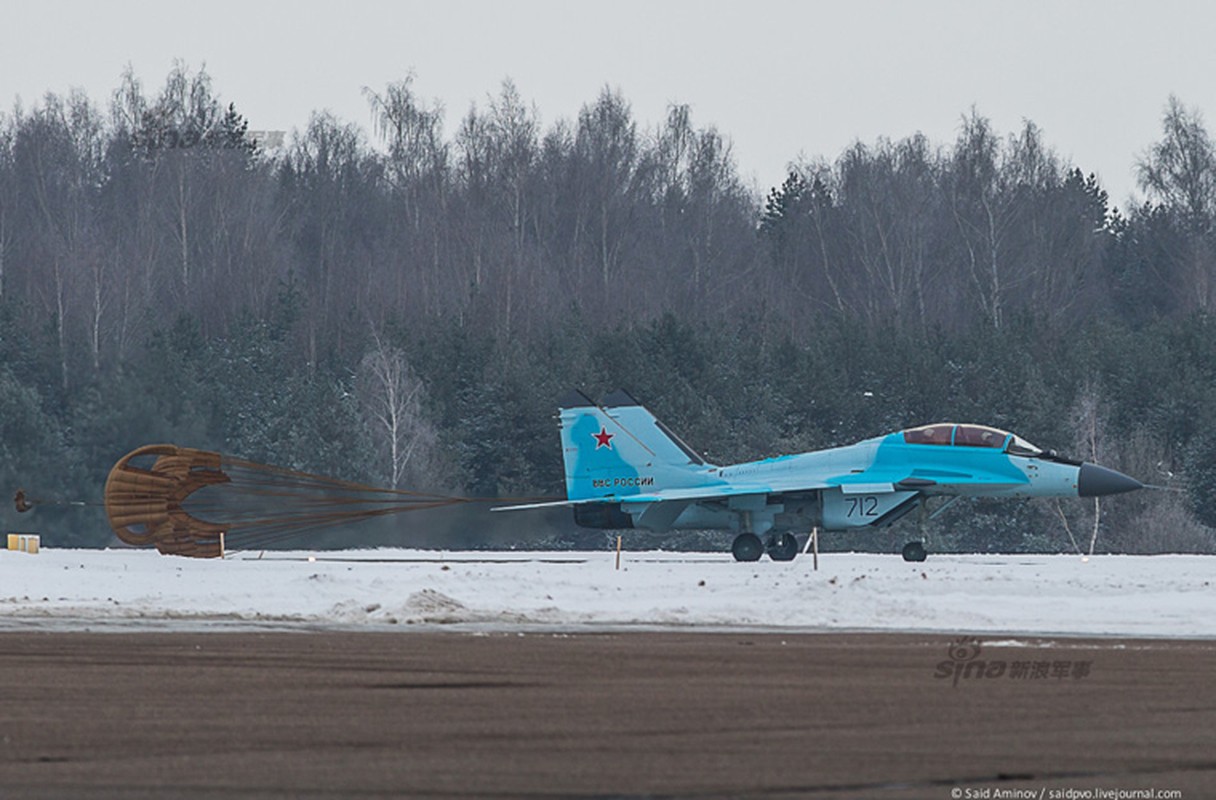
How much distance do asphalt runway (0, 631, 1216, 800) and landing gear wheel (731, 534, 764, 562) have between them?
54.8ft

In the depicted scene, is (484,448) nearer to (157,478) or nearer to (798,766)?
(157,478)

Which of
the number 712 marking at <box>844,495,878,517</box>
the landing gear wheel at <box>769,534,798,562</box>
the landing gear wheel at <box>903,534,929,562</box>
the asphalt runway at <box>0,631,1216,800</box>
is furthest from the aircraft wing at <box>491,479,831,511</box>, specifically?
the asphalt runway at <box>0,631,1216,800</box>

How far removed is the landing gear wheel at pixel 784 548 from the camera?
32156 mm

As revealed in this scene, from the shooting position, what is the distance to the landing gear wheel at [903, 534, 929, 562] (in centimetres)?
2978

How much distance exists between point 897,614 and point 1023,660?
226 inches

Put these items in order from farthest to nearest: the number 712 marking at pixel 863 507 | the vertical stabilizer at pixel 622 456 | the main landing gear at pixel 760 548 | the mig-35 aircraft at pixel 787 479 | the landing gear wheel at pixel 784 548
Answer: the vertical stabilizer at pixel 622 456 → the landing gear wheel at pixel 784 548 → the main landing gear at pixel 760 548 → the number 712 marking at pixel 863 507 → the mig-35 aircraft at pixel 787 479

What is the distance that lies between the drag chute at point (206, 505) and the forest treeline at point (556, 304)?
145 cm

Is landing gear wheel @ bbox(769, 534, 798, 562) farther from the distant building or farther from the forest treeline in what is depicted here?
the distant building

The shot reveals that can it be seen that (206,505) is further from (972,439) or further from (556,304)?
(556,304)

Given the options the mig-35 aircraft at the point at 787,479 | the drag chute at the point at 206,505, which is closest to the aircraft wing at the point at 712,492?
the mig-35 aircraft at the point at 787,479

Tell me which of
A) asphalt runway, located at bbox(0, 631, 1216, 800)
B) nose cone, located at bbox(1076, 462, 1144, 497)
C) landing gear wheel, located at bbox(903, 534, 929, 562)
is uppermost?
nose cone, located at bbox(1076, 462, 1144, 497)

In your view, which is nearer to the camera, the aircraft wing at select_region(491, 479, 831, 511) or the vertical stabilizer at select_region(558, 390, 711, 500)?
the aircraft wing at select_region(491, 479, 831, 511)

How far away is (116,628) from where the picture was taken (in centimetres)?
1675

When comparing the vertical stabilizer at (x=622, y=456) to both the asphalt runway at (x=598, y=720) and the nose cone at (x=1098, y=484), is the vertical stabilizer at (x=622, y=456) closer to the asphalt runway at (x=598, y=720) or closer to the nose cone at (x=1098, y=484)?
the nose cone at (x=1098, y=484)
